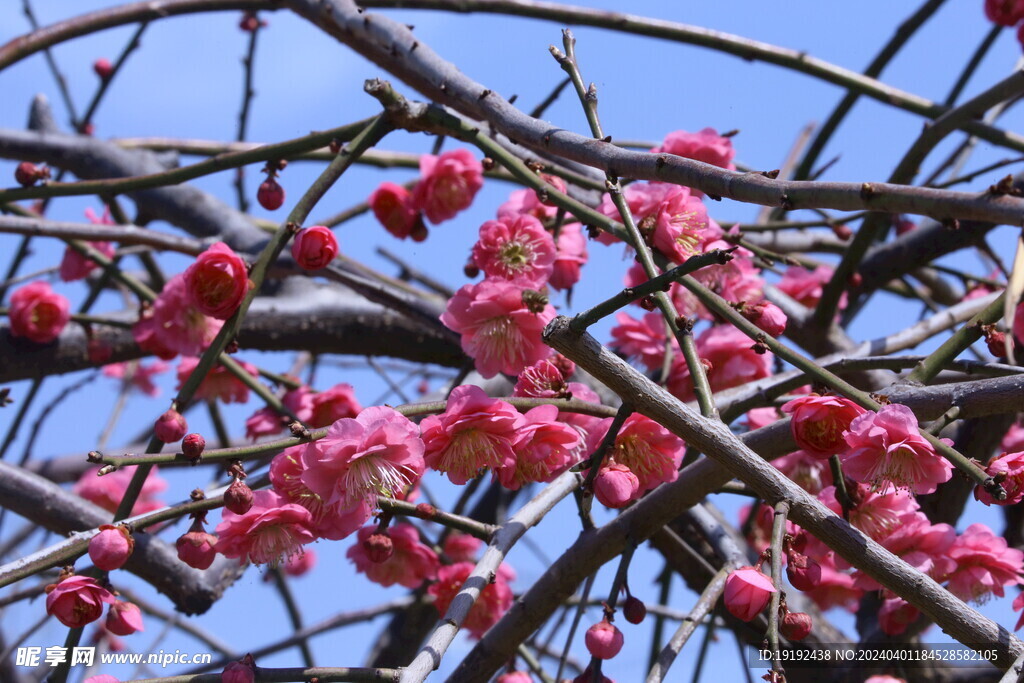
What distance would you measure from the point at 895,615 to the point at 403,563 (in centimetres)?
98

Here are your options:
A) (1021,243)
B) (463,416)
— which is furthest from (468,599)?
(1021,243)

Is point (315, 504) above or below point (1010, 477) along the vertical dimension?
above

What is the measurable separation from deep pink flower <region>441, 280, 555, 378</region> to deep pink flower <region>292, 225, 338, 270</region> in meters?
0.33

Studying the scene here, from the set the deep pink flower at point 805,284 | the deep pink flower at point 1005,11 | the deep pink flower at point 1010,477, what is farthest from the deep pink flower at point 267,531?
the deep pink flower at point 1005,11

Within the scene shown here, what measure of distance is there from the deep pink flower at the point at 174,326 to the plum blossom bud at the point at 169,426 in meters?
0.68

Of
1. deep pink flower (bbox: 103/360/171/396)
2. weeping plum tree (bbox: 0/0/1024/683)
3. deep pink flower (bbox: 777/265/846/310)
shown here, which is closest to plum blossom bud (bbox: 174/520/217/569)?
weeping plum tree (bbox: 0/0/1024/683)

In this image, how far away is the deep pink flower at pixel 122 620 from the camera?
1.59 m

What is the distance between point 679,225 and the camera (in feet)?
5.46

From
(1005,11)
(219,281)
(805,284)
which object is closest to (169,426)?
(219,281)

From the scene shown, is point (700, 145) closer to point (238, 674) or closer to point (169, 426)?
point (169, 426)

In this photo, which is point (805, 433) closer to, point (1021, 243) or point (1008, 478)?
point (1008, 478)

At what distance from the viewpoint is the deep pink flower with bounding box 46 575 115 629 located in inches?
55.4

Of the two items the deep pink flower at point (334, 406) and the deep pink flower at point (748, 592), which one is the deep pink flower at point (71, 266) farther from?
the deep pink flower at point (748, 592)

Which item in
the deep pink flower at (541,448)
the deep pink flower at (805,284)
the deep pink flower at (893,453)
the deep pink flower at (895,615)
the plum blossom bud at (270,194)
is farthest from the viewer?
the deep pink flower at (805,284)
